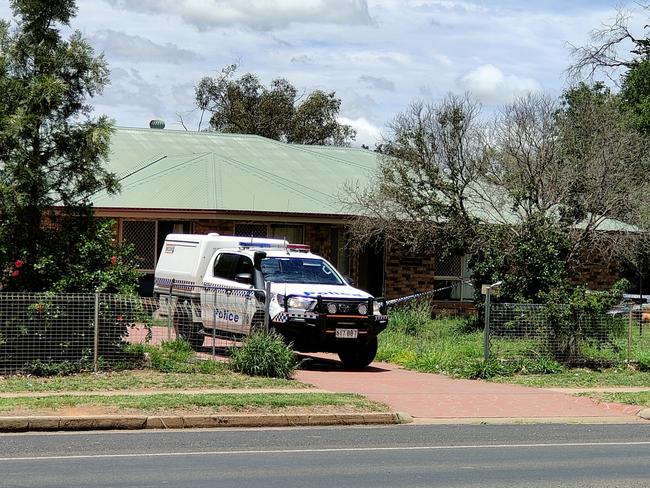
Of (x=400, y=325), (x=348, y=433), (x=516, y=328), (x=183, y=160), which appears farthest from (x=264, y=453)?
(x=183, y=160)

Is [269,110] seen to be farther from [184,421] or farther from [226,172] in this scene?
[184,421]

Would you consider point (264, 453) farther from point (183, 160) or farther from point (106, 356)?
point (183, 160)

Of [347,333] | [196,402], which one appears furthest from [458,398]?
[196,402]

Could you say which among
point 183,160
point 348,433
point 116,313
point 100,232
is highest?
point 183,160

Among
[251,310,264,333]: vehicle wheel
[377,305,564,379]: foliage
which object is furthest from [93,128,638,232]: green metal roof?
[251,310,264,333]: vehicle wheel

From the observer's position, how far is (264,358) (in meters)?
17.7

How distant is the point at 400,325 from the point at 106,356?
992 cm

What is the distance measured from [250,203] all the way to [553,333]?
12.0 metres

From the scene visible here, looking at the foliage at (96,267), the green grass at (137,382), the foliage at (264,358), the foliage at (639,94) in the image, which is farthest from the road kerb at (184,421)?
the foliage at (639,94)

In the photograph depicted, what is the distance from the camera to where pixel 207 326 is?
19.7 meters

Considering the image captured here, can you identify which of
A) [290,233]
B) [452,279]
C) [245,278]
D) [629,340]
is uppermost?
[290,233]

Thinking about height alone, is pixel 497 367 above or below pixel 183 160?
below

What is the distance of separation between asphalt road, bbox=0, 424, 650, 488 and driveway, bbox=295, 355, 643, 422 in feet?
3.39

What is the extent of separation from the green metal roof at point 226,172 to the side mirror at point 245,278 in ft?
27.6
